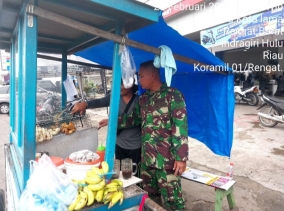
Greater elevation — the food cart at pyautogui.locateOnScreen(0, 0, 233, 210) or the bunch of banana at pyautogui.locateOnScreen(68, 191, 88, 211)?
the food cart at pyautogui.locateOnScreen(0, 0, 233, 210)

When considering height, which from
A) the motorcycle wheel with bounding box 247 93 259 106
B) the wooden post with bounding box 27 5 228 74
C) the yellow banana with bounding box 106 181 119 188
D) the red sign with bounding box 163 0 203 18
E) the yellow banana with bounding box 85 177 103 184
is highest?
the red sign with bounding box 163 0 203 18

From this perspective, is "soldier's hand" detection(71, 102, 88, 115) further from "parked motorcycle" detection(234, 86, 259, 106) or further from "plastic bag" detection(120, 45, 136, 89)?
"parked motorcycle" detection(234, 86, 259, 106)

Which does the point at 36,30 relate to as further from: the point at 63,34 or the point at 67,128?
the point at 63,34

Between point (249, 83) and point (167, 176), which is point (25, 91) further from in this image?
point (249, 83)

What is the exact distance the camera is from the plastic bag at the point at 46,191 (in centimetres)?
131

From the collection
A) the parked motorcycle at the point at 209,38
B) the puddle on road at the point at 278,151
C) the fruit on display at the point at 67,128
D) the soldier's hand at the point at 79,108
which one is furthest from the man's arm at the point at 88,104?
the parked motorcycle at the point at 209,38

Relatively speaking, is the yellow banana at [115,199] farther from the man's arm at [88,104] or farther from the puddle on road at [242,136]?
the puddle on road at [242,136]

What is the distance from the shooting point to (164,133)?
86.2 inches

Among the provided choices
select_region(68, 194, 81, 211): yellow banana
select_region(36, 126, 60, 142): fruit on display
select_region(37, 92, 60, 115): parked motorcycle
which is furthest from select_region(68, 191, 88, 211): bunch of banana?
select_region(37, 92, 60, 115): parked motorcycle

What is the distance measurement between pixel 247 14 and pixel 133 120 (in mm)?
7220

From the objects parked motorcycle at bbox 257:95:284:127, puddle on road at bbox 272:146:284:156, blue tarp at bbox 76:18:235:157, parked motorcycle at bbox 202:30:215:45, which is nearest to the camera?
blue tarp at bbox 76:18:235:157

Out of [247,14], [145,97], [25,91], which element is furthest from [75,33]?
[247,14]

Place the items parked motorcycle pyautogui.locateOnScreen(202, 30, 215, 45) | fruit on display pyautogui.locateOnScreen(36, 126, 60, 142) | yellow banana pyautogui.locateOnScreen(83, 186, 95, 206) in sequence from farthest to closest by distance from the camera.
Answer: parked motorcycle pyautogui.locateOnScreen(202, 30, 215, 45) < fruit on display pyautogui.locateOnScreen(36, 126, 60, 142) < yellow banana pyautogui.locateOnScreen(83, 186, 95, 206)

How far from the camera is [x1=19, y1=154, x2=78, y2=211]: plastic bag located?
1.31m
